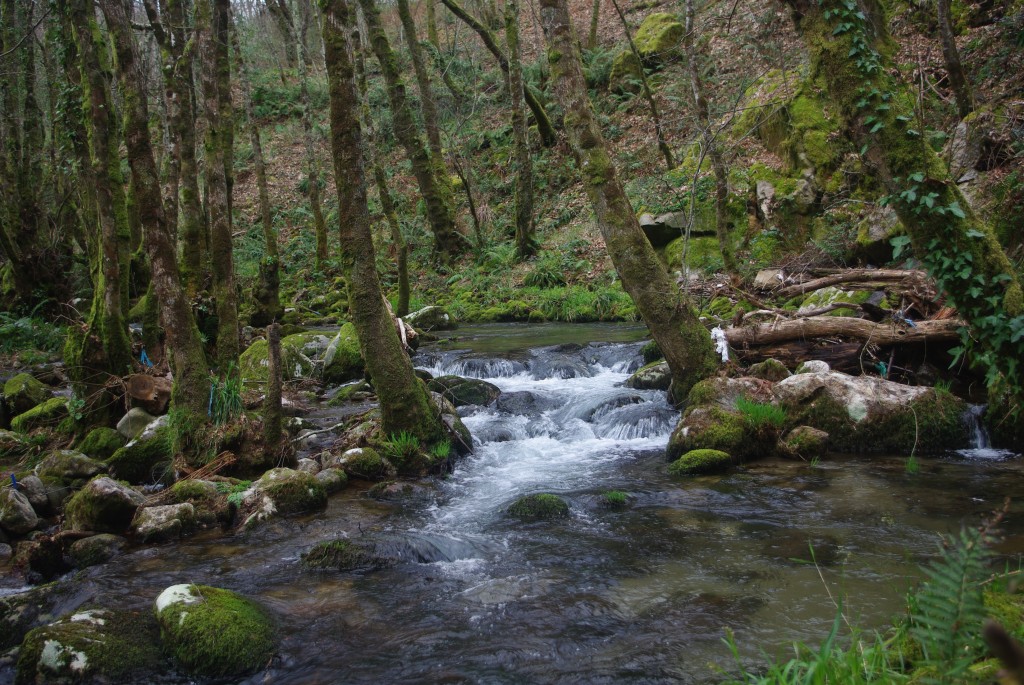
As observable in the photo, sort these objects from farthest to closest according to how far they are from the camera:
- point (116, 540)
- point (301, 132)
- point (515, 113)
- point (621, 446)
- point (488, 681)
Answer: point (301, 132), point (515, 113), point (621, 446), point (116, 540), point (488, 681)

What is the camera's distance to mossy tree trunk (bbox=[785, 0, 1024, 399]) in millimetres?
5230

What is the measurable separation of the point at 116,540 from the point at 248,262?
22.2 metres

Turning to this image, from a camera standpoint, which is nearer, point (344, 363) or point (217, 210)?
point (217, 210)

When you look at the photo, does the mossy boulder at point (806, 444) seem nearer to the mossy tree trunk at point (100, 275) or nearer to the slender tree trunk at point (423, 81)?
the mossy tree trunk at point (100, 275)

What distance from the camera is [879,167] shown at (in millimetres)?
5488

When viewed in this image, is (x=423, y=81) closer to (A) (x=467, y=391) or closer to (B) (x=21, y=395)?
(A) (x=467, y=391)

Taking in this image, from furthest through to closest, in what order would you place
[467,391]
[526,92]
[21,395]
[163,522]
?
1. [526,92]
2. [467,391]
3. [21,395]
4. [163,522]

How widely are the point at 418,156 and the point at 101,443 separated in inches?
585

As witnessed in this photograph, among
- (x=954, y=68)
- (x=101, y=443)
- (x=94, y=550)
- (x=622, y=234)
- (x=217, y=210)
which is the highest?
(x=954, y=68)

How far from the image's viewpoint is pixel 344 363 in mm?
12766

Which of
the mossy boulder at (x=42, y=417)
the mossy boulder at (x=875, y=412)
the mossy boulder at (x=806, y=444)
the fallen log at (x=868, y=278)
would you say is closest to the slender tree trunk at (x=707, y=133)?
the fallen log at (x=868, y=278)

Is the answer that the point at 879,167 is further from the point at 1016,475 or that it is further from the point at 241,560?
the point at 241,560

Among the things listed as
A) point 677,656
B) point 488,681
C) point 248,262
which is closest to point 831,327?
point 677,656

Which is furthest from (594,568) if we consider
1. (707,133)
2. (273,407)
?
(707,133)
